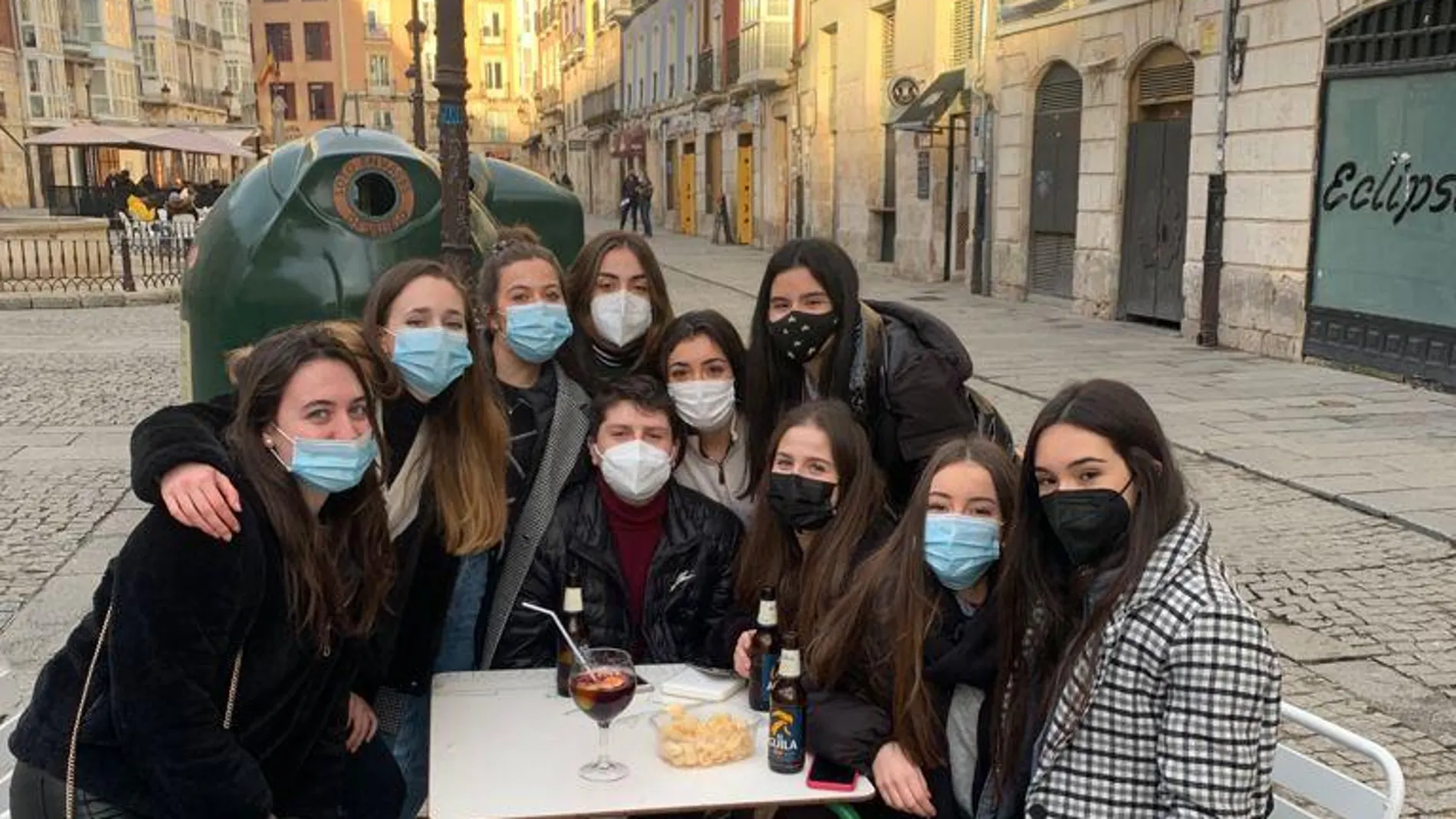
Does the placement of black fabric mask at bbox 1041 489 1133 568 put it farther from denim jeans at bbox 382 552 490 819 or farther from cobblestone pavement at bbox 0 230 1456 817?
cobblestone pavement at bbox 0 230 1456 817

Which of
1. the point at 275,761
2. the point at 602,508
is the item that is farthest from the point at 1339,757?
the point at 275,761

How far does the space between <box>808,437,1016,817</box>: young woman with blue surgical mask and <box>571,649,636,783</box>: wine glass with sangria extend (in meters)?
0.45

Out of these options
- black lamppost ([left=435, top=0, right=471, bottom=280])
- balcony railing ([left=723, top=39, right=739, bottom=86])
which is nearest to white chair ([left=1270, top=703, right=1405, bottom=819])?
black lamppost ([left=435, top=0, right=471, bottom=280])

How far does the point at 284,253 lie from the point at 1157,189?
10.7m

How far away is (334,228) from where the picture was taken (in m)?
6.41

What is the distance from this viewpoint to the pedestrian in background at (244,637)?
7.83 ft

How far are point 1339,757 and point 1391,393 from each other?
706 centimetres

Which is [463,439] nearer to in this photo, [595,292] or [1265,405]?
A: [595,292]

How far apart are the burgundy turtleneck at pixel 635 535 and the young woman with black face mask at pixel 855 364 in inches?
15.5

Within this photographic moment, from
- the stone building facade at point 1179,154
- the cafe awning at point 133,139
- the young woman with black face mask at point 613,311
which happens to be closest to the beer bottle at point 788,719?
the young woman with black face mask at point 613,311

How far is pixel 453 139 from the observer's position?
6777 millimetres

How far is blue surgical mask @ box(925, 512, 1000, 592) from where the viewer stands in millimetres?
2824

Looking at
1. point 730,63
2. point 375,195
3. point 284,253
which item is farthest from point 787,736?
point 730,63

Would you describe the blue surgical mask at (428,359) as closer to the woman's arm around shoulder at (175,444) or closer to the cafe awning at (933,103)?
the woman's arm around shoulder at (175,444)
